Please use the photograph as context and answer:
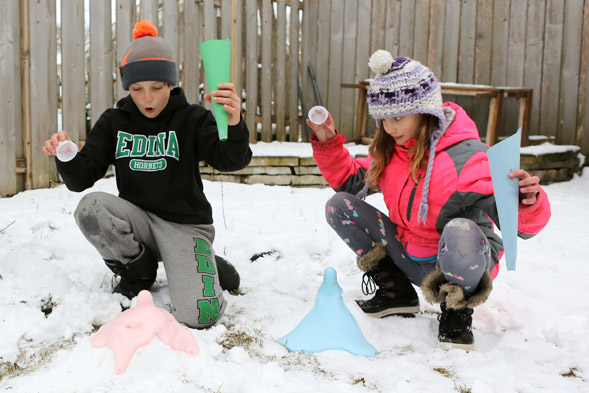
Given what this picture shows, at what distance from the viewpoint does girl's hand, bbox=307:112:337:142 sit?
7.61ft

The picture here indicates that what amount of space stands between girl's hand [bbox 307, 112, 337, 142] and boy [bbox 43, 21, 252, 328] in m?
0.29

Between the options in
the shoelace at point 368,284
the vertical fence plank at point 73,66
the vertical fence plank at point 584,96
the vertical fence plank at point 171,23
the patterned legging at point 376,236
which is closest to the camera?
the patterned legging at point 376,236

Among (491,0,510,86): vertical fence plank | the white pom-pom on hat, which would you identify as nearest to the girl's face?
the white pom-pom on hat

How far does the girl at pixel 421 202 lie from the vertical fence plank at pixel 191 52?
330 cm

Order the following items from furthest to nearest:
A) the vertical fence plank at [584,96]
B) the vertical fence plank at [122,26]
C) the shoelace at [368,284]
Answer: the vertical fence plank at [584,96] < the vertical fence plank at [122,26] < the shoelace at [368,284]

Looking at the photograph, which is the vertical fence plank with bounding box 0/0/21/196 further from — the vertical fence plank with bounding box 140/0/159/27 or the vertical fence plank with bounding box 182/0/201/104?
the vertical fence plank with bounding box 182/0/201/104

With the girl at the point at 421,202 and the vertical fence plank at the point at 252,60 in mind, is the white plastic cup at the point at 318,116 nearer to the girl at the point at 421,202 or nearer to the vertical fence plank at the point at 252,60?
the girl at the point at 421,202

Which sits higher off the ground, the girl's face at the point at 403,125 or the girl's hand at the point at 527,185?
the girl's face at the point at 403,125

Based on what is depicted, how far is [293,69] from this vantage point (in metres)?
6.38

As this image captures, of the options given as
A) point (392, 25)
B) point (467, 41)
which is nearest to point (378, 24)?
point (392, 25)

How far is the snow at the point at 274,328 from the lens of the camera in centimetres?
172

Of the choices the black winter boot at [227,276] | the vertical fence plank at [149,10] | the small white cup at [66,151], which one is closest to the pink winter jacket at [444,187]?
the black winter boot at [227,276]

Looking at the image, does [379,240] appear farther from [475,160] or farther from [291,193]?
[291,193]

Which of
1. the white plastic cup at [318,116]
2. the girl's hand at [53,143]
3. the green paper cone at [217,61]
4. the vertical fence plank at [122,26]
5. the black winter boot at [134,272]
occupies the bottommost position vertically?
the black winter boot at [134,272]
